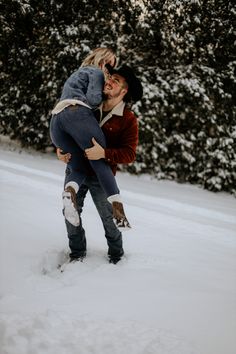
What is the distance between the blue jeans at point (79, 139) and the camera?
89.7 inches

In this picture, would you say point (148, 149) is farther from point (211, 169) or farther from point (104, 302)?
point (104, 302)

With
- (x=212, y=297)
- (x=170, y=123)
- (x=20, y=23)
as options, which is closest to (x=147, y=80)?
(x=170, y=123)

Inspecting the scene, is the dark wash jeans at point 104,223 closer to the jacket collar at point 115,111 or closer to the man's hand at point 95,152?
the man's hand at point 95,152

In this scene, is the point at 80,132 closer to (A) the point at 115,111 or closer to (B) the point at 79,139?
(B) the point at 79,139

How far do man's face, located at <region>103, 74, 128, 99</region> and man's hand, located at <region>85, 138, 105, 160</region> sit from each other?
38 cm

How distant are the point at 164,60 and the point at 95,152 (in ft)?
17.8

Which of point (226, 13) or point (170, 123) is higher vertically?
point (226, 13)

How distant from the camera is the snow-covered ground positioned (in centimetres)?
170

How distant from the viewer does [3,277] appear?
2262 mm

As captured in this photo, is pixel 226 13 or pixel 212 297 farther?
pixel 226 13

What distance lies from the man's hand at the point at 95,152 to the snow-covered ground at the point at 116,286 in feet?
2.66

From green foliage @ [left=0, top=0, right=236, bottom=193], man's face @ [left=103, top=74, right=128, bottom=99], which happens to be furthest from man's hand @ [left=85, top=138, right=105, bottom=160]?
green foliage @ [left=0, top=0, right=236, bottom=193]

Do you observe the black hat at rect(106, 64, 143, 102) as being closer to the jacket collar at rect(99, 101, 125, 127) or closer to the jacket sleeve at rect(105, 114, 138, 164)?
the jacket collar at rect(99, 101, 125, 127)

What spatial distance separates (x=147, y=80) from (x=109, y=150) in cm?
505
